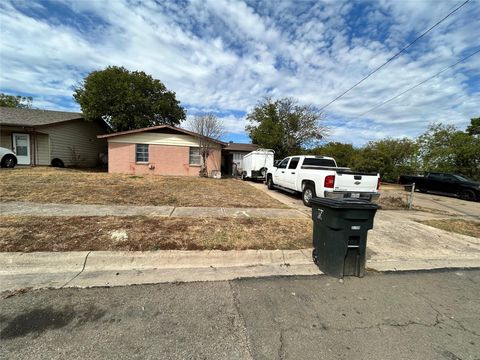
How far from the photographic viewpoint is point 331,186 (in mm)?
7738

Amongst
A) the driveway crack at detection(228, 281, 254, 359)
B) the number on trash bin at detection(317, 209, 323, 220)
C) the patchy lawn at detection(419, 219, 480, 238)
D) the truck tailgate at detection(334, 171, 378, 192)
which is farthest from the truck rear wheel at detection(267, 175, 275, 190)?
the driveway crack at detection(228, 281, 254, 359)

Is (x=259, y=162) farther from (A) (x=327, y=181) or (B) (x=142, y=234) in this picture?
(B) (x=142, y=234)

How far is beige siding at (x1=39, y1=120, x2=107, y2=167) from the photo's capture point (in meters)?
18.3

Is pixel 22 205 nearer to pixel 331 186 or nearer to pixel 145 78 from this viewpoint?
pixel 331 186

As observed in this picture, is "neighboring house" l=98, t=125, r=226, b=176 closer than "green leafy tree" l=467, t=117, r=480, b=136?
Yes

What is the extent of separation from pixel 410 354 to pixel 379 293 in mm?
1159

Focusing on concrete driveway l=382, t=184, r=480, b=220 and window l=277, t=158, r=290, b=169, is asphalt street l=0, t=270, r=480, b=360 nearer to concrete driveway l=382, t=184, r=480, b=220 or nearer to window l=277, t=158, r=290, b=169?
window l=277, t=158, r=290, b=169

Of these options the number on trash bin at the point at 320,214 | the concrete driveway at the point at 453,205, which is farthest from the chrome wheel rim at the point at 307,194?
the concrete driveway at the point at 453,205

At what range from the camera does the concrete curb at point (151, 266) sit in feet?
11.1

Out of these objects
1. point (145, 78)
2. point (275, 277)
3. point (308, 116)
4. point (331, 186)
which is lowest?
point (275, 277)

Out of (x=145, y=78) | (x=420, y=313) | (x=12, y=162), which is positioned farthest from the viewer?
(x=145, y=78)

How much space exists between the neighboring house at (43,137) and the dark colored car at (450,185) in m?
27.4

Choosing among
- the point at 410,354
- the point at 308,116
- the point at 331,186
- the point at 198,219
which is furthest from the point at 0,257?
the point at 308,116

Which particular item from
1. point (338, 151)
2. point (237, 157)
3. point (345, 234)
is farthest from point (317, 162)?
point (338, 151)
